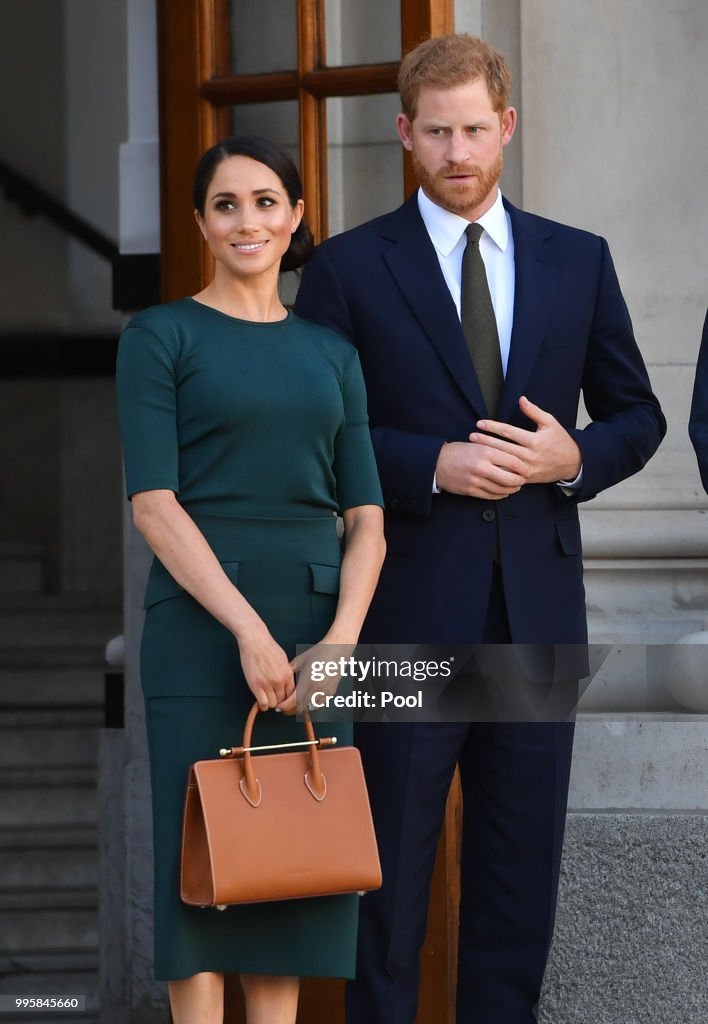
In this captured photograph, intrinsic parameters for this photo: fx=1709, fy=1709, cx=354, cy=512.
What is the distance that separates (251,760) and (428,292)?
92cm

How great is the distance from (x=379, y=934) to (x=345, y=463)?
81 cm

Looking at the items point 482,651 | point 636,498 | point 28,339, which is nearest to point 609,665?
point 636,498

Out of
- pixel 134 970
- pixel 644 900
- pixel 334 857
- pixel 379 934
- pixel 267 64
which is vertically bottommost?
pixel 134 970

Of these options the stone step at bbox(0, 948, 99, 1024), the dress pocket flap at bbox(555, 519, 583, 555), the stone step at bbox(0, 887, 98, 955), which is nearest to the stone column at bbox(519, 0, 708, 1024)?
the dress pocket flap at bbox(555, 519, 583, 555)

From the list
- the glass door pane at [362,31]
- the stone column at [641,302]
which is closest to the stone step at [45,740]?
the stone column at [641,302]

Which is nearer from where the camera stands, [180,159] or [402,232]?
[402,232]

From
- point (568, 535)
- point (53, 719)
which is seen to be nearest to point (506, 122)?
point (568, 535)

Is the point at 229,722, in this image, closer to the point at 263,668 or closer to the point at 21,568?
the point at 263,668

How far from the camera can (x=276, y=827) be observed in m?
2.51

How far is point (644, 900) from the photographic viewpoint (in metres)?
3.53

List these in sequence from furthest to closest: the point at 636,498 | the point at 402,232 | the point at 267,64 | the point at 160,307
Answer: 1. the point at 636,498
2. the point at 267,64
3. the point at 402,232
4. the point at 160,307

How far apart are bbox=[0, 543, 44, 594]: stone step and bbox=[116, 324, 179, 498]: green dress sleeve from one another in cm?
620

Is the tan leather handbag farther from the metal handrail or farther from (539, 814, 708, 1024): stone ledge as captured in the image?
the metal handrail

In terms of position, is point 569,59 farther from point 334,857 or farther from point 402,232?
point 334,857
